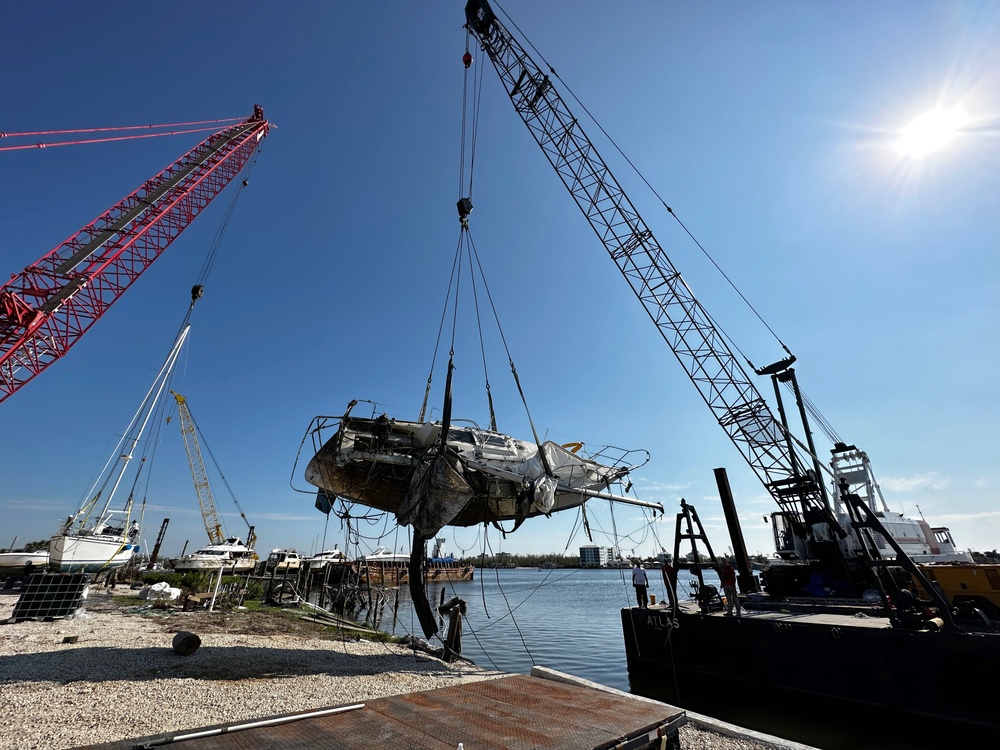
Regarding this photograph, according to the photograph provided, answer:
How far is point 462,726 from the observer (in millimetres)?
6012

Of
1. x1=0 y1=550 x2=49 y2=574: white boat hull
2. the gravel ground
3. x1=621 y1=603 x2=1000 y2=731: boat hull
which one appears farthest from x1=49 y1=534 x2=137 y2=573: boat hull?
x1=621 y1=603 x2=1000 y2=731: boat hull

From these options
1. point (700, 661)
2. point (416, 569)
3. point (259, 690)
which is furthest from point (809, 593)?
point (259, 690)

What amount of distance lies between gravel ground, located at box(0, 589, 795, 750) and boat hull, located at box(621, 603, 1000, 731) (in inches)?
335

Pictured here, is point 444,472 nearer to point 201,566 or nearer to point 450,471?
point 450,471

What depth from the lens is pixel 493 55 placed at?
31.1 m

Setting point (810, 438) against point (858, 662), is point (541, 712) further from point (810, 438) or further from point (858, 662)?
point (810, 438)

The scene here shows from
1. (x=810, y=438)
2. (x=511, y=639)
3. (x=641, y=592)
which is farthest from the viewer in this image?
(x=511, y=639)

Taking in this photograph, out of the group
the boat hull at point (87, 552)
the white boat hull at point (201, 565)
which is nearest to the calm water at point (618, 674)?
the boat hull at point (87, 552)

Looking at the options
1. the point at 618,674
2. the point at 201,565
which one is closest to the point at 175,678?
the point at 618,674

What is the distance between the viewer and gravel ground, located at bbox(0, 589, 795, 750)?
8.56m

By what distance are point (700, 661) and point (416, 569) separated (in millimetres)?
11905

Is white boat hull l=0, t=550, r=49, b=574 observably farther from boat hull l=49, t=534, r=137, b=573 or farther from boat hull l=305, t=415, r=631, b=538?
boat hull l=305, t=415, r=631, b=538

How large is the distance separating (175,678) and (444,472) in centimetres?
890

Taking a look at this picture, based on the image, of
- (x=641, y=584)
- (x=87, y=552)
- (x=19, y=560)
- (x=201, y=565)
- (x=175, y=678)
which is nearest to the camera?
(x=175, y=678)
